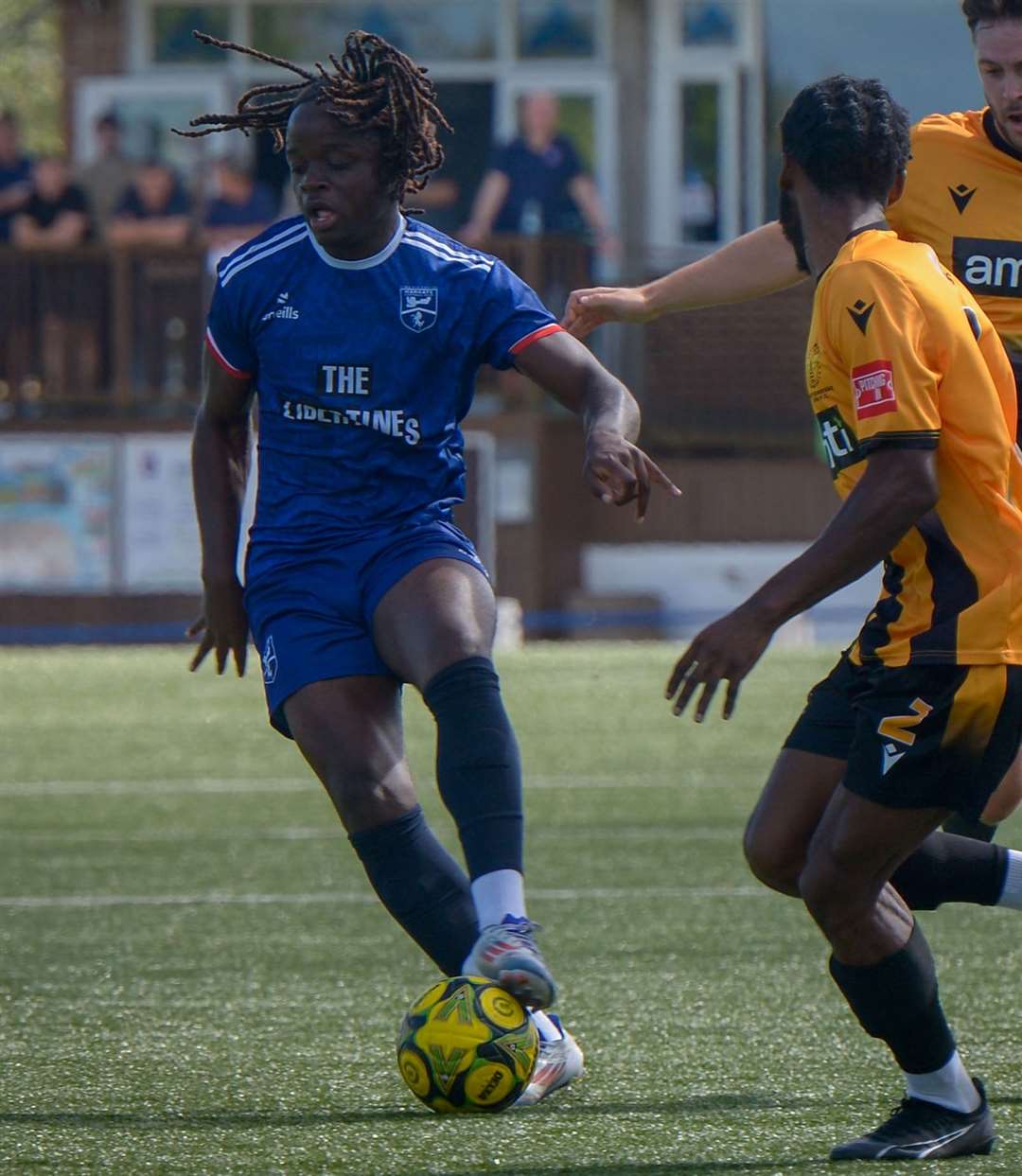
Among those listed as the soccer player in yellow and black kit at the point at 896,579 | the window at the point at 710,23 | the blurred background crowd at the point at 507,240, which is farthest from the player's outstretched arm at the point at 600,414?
Answer: the window at the point at 710,23

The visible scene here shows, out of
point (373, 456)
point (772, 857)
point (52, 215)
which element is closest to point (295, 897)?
point (373, 456)

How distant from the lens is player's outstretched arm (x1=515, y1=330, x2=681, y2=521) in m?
4.52

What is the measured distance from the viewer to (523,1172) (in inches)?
161

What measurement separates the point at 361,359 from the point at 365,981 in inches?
80.8

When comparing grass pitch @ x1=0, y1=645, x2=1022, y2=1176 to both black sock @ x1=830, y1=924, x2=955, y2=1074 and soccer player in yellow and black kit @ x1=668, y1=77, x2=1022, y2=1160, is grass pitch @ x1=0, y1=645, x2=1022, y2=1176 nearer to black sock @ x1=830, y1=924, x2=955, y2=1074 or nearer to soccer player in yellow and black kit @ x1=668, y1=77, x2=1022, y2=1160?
black sock @ x1=830, y1=924, x2=955, y2=1074

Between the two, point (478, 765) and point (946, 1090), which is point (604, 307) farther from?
point (946, 1090)

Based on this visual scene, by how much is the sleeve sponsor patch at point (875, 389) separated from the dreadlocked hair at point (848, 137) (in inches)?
15.5

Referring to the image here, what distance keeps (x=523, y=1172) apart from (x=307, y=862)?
15.6 ft

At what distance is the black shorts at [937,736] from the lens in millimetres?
4094

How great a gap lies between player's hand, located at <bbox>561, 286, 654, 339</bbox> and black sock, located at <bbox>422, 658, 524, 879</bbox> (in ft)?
3.20

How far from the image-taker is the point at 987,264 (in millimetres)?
5105

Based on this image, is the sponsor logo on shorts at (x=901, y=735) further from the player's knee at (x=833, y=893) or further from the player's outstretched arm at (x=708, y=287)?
the player's outstretched arm at (x=708, y=287)

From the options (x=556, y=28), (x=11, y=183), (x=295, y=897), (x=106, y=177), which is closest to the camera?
(x=295, y=897)

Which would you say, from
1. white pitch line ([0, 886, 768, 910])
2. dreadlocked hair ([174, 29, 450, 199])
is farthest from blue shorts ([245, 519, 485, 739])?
white pitch line ([0, 886, 768, 910])
